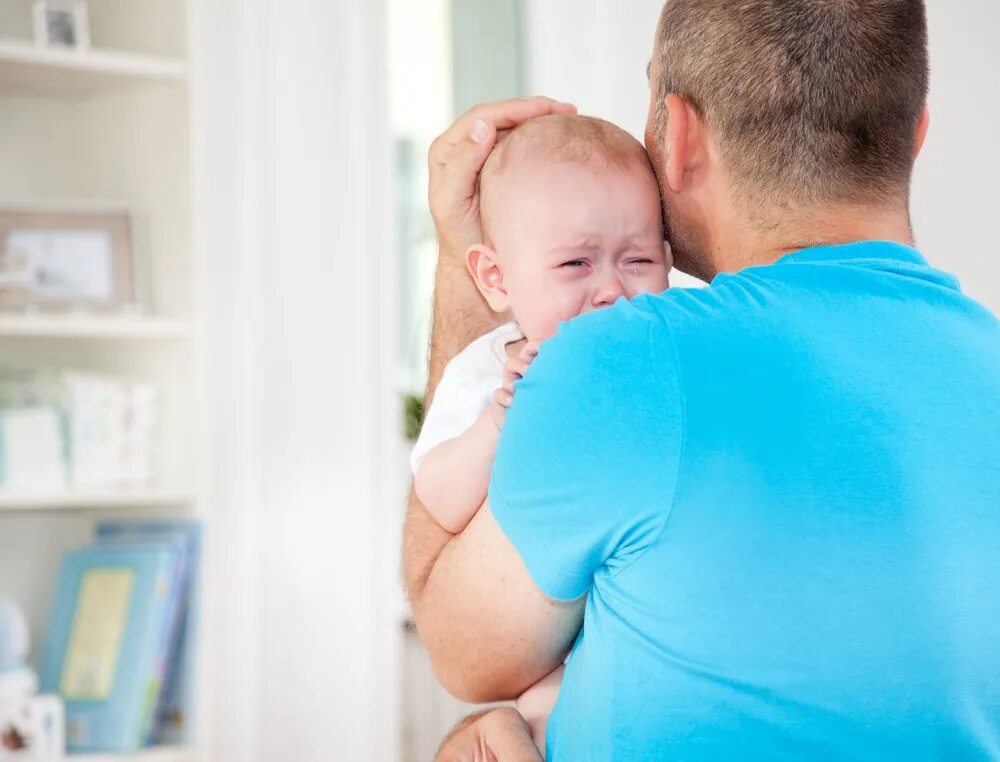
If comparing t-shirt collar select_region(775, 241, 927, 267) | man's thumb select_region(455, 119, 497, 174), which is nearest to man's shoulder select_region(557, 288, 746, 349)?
t-shirt collar select_region(775, 241, 927, 267)

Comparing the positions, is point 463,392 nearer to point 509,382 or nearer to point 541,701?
point 509,382

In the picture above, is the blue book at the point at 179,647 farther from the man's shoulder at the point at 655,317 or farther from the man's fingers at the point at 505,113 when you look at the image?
the man's shoulder at the point at 655,317

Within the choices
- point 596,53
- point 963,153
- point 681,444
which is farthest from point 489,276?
point 596,53

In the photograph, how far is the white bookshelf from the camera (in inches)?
98.3

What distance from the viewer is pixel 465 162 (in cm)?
130

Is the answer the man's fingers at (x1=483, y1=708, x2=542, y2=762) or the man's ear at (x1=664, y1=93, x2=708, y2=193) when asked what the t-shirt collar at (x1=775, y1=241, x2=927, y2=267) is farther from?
the man's fingers at (x1=483, y1=708, x2=542, y2=762)

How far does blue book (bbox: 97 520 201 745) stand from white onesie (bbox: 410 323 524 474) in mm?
1414

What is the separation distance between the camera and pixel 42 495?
2.35 metres

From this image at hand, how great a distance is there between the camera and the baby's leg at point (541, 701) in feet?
3.48

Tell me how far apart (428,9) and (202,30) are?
1.41 m

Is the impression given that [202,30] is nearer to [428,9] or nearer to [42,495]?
[42,495]

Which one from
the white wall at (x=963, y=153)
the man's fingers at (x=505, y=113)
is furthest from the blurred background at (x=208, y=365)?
the man's fingers at (x=505, y=113)

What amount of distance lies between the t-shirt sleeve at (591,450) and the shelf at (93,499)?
1.71 meters

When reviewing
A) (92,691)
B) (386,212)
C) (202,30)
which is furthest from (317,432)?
(202,30)
